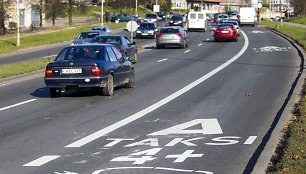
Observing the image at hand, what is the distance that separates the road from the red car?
101 ft

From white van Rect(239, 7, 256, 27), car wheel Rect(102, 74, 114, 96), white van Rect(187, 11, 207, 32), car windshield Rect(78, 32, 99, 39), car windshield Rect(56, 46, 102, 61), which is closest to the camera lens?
car wheel Rect(102, 74, 114, 96)

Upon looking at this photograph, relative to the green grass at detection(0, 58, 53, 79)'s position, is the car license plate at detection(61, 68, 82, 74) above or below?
above

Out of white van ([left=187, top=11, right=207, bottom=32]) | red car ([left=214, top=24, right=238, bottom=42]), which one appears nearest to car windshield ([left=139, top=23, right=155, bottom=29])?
white van ([left=187, top=11, right=207, bottom=32])

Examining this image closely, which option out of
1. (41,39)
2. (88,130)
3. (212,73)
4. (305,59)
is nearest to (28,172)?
(88,130)

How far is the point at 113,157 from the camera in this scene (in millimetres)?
10258

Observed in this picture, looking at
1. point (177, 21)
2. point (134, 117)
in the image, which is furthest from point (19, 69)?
point (177, 21)

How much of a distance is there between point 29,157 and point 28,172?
1.09 meters

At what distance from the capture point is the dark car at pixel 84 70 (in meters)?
18.2

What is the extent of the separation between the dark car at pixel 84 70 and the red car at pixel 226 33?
36722mm

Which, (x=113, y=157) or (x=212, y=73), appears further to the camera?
(x=212, y=73)

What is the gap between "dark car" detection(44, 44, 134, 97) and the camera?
18234 millimetres

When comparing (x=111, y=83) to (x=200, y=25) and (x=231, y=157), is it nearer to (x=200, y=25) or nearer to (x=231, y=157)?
(x=231, y=157)

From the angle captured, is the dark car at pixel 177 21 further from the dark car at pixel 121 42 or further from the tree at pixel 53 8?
the dark car at pixel 121 42

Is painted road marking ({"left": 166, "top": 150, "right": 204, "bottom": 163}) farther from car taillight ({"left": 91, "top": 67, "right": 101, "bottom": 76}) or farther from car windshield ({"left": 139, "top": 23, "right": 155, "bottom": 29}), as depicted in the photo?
car windshield ({"left": 139, "top": 23, "right": 155, "bottom": 29})
